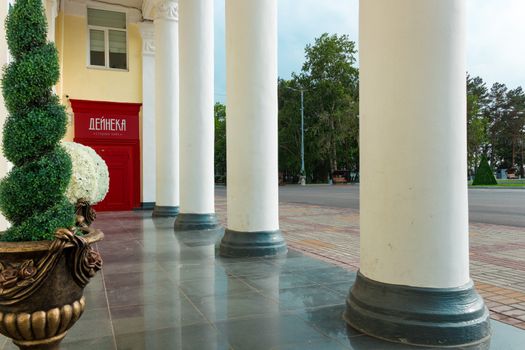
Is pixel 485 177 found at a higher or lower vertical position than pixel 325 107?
lower

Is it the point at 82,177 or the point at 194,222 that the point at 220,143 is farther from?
the point at 82,177

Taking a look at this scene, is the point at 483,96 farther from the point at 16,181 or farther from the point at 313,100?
the point at 16,181

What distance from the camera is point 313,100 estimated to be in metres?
54.8

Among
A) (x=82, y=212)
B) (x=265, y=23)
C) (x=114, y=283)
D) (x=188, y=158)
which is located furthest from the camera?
(x=188, y=158)

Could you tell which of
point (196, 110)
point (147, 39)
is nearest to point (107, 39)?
point (147, 39)

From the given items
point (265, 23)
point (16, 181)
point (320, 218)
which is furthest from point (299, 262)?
point (320, 218)

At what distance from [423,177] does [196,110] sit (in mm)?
7047

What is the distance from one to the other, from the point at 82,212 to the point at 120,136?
845 centimetres

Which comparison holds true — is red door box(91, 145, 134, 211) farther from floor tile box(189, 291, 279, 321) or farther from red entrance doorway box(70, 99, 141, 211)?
floor tile box(189, 291, 279, 321)

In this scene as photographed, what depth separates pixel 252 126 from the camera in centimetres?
674

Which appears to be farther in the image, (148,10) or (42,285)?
(148,10)

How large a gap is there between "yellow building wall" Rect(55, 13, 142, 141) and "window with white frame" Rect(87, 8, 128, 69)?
219mm

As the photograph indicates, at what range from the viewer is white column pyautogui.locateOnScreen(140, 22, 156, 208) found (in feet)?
50.8

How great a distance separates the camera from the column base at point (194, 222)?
9.76 m
